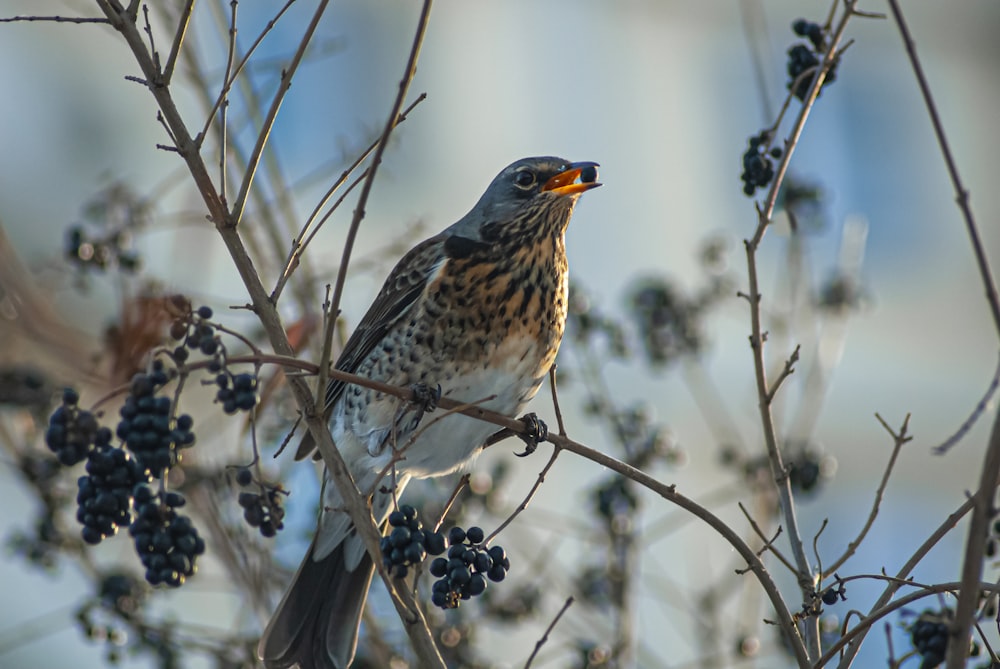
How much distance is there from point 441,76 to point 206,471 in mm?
5847

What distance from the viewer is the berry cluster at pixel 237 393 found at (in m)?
1.99

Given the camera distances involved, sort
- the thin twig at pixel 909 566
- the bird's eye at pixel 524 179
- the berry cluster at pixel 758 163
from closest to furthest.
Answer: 1. the thin twig at pixel 909 566
2. the berry cluster at pixel 758 163
3. the bird's eye at pixel 524 179

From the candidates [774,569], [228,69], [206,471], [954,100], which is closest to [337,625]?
[206,471]

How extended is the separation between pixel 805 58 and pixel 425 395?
112 centimetres

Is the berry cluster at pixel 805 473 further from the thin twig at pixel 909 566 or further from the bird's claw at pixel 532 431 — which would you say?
the thin twig at pixel 909 566

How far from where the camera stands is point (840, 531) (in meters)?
7.32

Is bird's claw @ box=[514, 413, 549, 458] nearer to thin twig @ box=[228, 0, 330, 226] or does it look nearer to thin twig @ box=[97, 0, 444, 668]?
thin twig @ box=[97, 0, 444, 668]

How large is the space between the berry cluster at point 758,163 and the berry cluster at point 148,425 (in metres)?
1.25

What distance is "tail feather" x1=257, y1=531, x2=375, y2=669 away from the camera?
292 centimetres

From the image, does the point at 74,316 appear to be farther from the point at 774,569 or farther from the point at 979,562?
the point at 979,562

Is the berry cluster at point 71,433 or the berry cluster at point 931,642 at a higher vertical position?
the berry cluster at point 931,642

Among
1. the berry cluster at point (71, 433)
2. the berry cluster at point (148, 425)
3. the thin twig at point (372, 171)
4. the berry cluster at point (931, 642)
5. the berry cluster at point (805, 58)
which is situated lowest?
the berry cluster at point (71, 433)

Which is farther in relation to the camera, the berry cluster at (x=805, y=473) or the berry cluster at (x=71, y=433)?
the berry cluster at (x=805, y=473)

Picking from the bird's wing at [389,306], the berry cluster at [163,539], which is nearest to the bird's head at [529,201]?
the bird's wing at [389,306]
